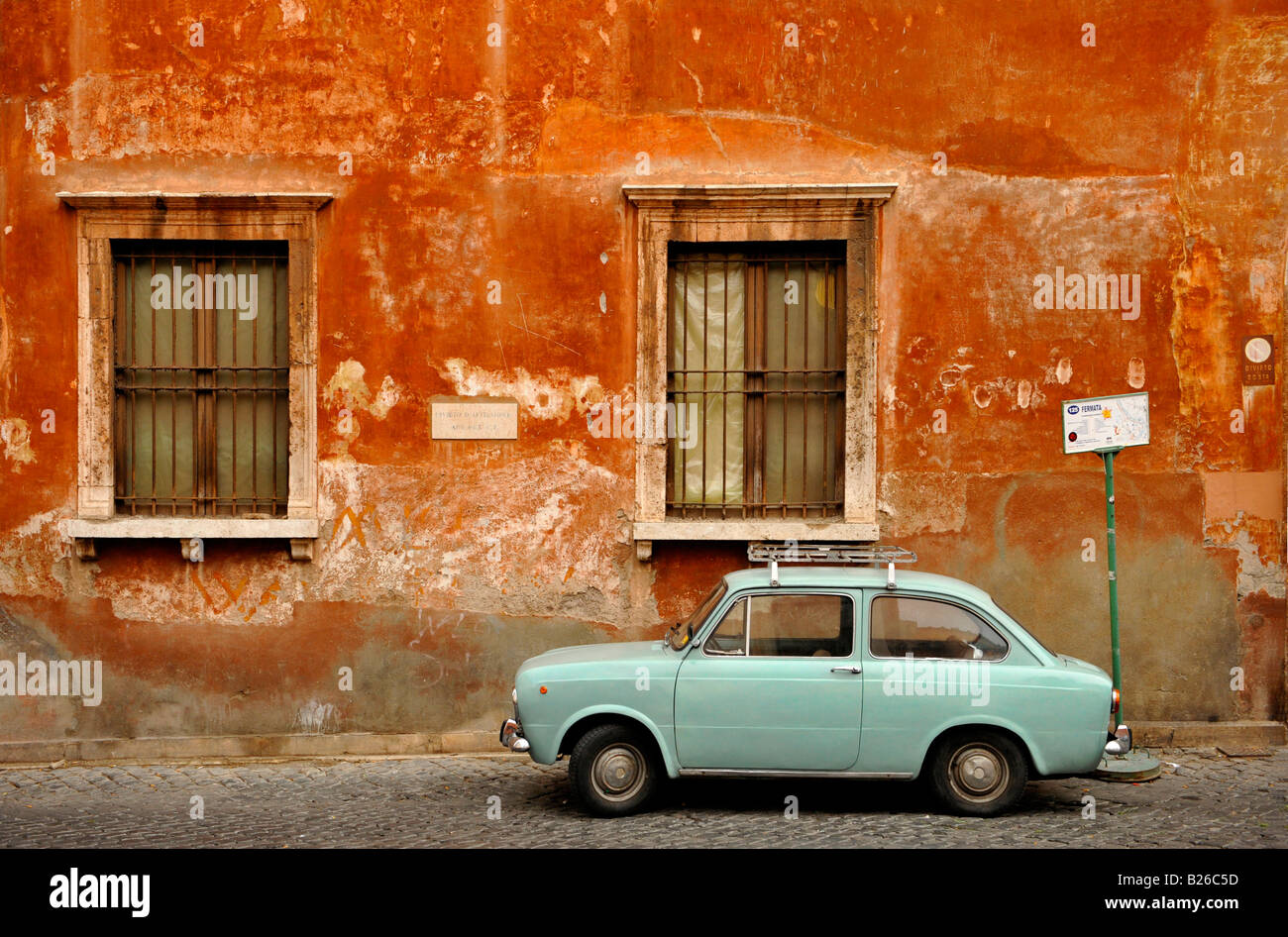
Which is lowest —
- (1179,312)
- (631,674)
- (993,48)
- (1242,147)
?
(631,674)

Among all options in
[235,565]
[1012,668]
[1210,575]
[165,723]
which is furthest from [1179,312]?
[165,723]

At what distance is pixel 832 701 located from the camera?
7.24 m

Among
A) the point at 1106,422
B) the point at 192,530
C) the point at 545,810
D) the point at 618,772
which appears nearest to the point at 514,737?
the point at 545,810

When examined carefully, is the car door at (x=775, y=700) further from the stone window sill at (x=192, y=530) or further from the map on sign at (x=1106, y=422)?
the stone window sill at (x=192, y=530)

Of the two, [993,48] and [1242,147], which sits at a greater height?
[993,48]

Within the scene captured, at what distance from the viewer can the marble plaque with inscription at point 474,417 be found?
940cm

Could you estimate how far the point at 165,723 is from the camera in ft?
30.7

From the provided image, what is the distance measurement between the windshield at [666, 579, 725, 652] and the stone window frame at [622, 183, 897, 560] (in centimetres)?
155

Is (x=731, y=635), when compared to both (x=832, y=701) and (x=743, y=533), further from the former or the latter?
(x=743, y=533)

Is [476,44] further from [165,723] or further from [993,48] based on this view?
[165,723]

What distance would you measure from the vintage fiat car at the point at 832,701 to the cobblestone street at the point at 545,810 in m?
0.31

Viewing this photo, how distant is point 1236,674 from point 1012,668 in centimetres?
308

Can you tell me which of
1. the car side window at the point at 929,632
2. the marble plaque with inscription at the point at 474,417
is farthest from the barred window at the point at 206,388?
the car side window at the point at 929,632

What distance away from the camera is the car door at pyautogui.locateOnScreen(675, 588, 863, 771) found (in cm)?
725
